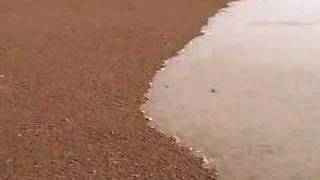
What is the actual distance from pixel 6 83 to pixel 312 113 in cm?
134

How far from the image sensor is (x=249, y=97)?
284 centimetres

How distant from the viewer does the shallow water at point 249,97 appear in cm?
234

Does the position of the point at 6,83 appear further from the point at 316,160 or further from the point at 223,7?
the point at 223,7

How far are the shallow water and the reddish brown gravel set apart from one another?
11 cm

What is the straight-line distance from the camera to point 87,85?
9.57 feet

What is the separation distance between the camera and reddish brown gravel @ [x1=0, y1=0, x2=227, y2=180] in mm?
2258

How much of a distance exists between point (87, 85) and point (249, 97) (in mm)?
→ 714

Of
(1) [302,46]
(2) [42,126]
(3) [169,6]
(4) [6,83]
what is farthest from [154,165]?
(3) [169,6]

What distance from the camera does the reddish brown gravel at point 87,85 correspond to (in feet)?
7.41

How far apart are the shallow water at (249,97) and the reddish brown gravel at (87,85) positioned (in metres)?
0.11

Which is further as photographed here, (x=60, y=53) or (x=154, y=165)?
(x=60, y=53)

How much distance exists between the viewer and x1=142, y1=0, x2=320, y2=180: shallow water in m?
2.34

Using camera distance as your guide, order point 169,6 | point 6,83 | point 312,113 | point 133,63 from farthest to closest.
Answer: point 169,6 → point 133,63 → point 6,83 → point 312,113

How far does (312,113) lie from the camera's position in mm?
2678
